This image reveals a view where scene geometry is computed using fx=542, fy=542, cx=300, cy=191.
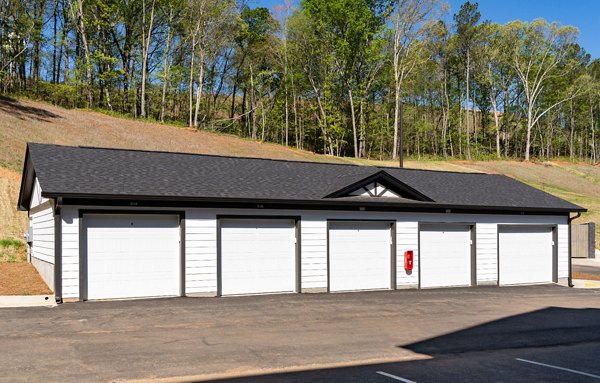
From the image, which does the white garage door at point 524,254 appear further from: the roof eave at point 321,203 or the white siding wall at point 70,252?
the white siding wall at point 70,252

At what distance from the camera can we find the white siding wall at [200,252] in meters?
17.0

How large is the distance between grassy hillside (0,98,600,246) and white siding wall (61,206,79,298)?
17325 millimetres

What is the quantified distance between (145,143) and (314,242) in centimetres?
3251

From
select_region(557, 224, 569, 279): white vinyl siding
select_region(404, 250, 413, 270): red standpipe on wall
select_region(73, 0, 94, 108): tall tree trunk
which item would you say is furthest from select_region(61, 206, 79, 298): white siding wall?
select_region(73, 0, 94, 108): tall tree trunk

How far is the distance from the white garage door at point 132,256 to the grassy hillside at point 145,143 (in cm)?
1727

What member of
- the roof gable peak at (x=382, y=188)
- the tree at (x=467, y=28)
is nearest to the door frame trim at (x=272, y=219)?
the roof gable peak at (x=382, y=188)

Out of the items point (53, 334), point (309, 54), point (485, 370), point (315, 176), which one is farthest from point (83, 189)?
point (309, 54)

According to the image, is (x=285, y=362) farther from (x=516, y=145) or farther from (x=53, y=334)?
(x=516, y=145)

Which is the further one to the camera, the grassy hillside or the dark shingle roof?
the grassy hillside

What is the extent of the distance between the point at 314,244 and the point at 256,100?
6109 cm

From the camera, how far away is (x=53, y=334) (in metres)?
10.9

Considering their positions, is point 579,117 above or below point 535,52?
below

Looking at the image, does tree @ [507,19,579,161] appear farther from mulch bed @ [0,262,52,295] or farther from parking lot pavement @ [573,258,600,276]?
mulch bed @ [0,262,52,295]

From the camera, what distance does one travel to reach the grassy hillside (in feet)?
130
